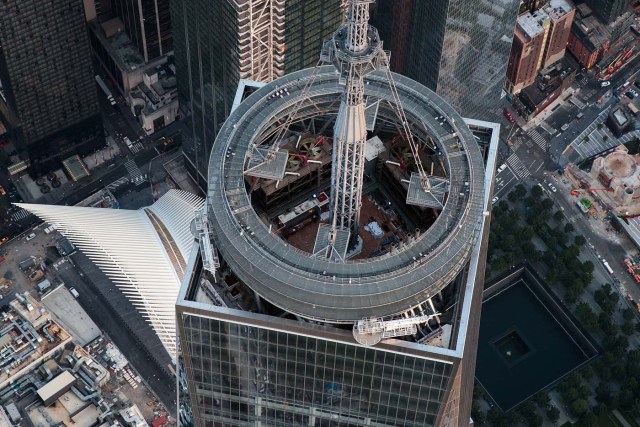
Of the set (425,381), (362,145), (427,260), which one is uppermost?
(362,145)

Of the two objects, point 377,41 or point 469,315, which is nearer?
point 377,41

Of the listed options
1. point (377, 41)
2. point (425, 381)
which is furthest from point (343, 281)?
point (377, 41)

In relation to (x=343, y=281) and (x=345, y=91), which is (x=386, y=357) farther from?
(x=345, y=91)

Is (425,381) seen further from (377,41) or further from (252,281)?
(377,41)

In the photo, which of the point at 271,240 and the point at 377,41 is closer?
the point at 377,41

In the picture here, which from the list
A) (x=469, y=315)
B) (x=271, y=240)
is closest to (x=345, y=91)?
(x=271, y=240)

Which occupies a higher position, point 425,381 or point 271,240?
point 271,240

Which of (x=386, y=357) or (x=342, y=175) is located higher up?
(x=342, y=175)
